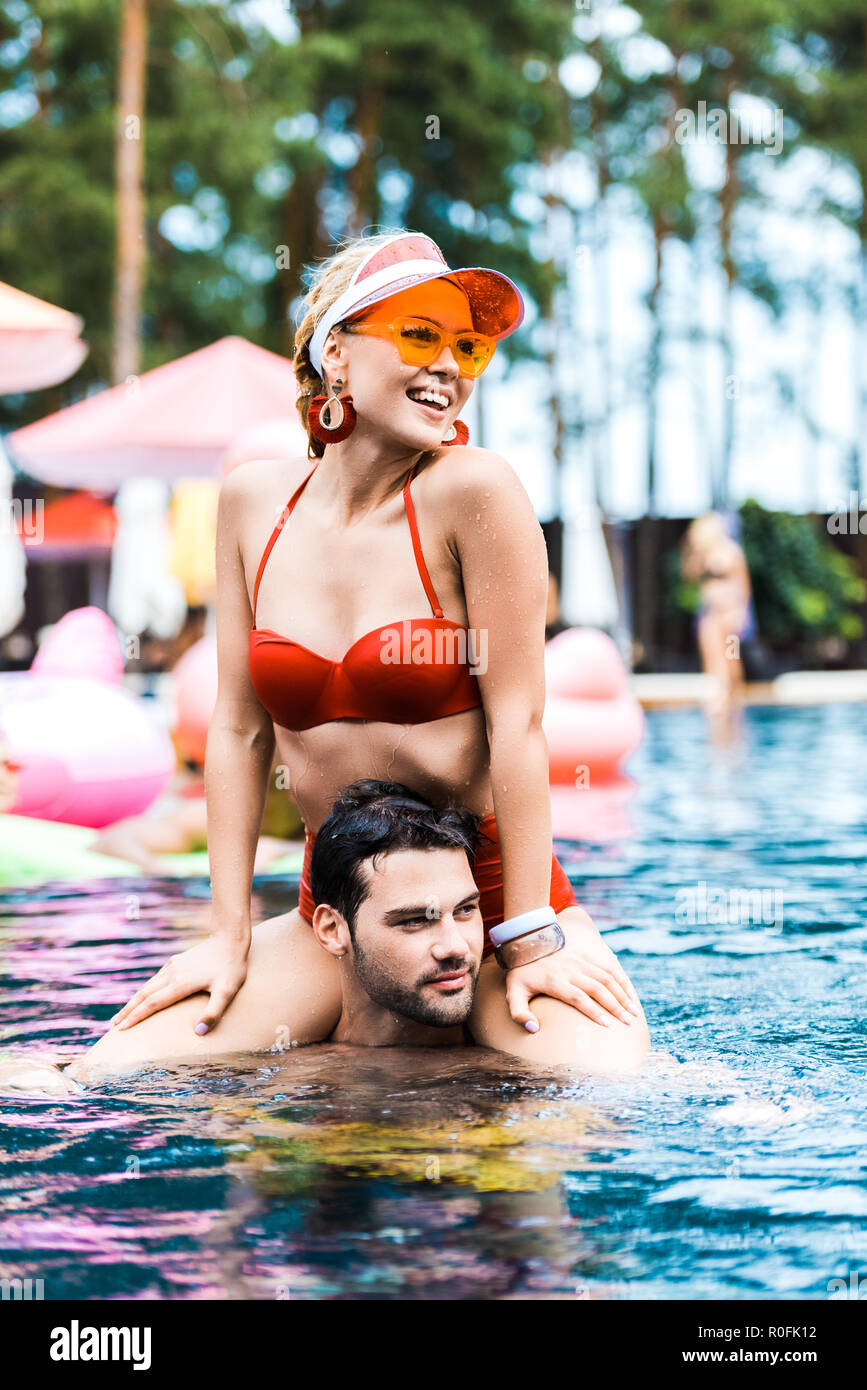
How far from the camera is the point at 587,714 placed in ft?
30.2

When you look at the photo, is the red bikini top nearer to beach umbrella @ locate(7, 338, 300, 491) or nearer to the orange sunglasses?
the orange sunglasses

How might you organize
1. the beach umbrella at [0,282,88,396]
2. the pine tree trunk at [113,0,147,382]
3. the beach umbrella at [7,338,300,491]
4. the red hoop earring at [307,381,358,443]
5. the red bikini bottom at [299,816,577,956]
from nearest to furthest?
the red hoop earring at [307,381,358,443] < the red bikini bottom at [299,816,577,956] < the beach umbrella at [0,282,88,396] < the beach umbrella at [7,338,300,491] < the pine tree trunk at [113,0,147,382]

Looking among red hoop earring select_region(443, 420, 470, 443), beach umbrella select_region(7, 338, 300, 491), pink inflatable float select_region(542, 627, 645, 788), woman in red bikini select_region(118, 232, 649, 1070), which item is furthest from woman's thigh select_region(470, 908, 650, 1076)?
beach umbrella select_region(7, 338, 300, 491)

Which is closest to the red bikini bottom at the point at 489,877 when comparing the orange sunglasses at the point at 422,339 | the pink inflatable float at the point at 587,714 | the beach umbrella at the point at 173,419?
the orange sunglasses at the point at 422,339

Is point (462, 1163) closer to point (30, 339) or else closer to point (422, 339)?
point (422, 339)

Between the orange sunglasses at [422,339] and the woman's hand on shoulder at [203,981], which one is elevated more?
the orange sunglasses at [422,339]

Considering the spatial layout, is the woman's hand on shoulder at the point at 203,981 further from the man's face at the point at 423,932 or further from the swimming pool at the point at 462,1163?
the man's face at the point at 423,932

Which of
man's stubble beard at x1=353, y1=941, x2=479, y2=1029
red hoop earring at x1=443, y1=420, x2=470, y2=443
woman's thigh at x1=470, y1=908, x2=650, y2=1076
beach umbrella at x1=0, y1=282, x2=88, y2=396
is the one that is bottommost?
woman's thigh at x1=470, y1=908, x2=650, y2=1076

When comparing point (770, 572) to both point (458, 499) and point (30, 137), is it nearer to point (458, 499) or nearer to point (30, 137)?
point (30, 137)

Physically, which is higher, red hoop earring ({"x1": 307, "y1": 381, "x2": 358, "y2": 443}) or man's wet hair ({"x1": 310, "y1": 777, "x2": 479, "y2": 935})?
red hoop earring ({"x1": 307, "y1": 381, "x2": 358, "y2": 443})

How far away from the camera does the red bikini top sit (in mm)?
3049

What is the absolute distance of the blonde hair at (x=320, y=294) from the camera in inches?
124

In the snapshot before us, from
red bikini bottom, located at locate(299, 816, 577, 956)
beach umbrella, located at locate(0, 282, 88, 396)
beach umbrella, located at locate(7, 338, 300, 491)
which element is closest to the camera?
red bikini bottom, located at locate(299, 816, 577, 956)

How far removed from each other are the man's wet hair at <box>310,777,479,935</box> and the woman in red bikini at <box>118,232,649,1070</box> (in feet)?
0.16
